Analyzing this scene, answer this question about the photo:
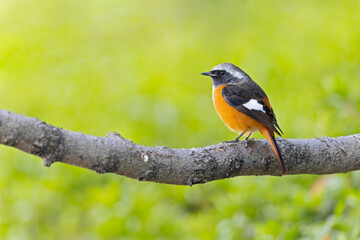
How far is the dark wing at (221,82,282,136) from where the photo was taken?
361 cm

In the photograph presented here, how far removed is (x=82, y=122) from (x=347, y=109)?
14.7ft

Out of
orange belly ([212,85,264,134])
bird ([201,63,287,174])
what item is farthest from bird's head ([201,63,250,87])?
orange belly ([212,85,264,134])

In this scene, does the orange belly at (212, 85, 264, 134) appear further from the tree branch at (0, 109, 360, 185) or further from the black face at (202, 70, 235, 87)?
the tree branch at (0, 109, 360, 185)

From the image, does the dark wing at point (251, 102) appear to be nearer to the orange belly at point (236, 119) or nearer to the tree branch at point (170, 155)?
the orange belly at point (236, 119)

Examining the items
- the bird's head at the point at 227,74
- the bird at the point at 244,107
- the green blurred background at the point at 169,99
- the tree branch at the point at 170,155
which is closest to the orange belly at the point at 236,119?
the bird at the point at 244,107

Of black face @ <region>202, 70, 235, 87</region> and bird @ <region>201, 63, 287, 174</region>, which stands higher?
black face @ <region>202, 70, 235, 87</region>

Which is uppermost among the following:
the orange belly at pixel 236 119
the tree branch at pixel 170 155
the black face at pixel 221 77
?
the black face at pixel 221 77

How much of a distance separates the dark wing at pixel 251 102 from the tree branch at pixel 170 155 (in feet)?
1.37

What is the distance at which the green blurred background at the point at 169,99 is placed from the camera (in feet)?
15.1

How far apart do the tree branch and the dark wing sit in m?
0.42

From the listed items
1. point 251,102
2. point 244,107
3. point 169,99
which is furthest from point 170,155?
point 169,99

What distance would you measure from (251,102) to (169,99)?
447 cm

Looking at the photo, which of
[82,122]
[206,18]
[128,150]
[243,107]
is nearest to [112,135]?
[128,150]

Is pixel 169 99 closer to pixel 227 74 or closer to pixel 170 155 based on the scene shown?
pixel 227 74
